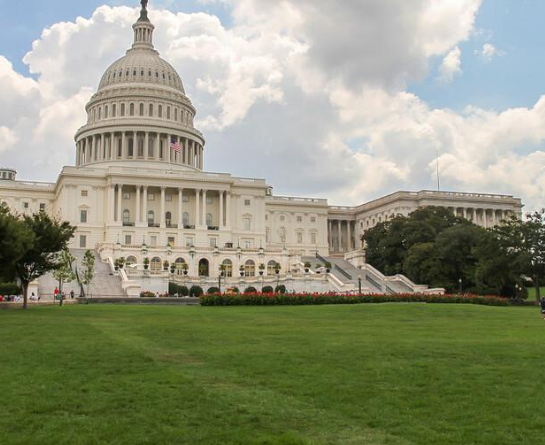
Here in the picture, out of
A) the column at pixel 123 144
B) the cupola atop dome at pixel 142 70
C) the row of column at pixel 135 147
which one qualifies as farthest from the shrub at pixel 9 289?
the cupola atop dome at pixel 142 70

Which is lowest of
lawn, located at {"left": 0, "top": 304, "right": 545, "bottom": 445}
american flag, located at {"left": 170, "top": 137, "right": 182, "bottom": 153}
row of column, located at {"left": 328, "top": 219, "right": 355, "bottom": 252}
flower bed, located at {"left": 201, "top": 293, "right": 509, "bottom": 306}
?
lawn, located at {"left": 0, "top": 304, "right": 545, "bottom": 445}

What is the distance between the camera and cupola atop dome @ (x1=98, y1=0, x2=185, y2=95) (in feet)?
460

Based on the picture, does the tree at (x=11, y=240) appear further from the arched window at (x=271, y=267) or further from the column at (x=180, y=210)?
the column at (x=180, y=210)

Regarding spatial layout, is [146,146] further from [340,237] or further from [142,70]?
[340,237]

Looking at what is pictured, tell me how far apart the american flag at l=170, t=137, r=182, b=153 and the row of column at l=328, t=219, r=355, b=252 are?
36913 mm

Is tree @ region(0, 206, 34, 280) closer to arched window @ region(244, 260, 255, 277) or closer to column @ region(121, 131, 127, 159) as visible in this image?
arched window @ region(244, 260, 255, 277)

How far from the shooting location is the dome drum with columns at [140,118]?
5212 inches

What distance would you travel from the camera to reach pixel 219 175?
123062mm

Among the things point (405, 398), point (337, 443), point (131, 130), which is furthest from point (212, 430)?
point (131, 130)

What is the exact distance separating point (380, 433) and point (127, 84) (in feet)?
435

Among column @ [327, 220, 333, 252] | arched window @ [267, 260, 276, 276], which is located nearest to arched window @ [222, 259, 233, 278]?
arched window @ [267, 260, 276, 276]

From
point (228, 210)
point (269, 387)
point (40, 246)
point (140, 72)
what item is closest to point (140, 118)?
point (140, 72)

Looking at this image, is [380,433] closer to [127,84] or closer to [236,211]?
[236,211]

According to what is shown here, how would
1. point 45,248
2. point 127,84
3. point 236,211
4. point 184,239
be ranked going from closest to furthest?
point 45,248 → point 184,239 → point 236,211 → point 127,84
